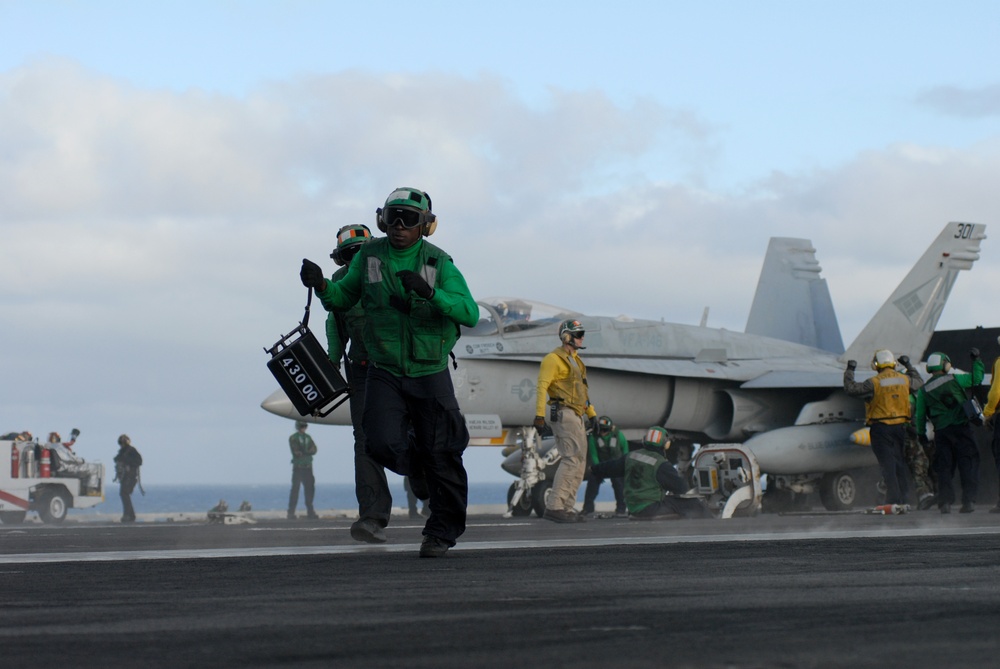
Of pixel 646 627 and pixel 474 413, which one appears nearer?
pixel 646 627

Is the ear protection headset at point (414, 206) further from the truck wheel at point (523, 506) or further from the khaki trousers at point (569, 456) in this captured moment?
the truck wheel at point (523, 506)

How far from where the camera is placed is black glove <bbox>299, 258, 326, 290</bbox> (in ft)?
22.7

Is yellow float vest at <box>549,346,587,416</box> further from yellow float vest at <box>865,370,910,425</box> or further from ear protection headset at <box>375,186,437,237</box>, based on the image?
ear protection headset at <box>375,186,437,237</box>

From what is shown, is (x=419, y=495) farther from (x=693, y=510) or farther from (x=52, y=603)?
(x=693, y=510)

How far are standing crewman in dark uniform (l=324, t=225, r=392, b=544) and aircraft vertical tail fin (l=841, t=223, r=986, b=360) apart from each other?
15080 millimetres

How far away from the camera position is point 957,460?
16.0m

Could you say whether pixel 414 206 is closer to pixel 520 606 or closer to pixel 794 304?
pixel 520 606

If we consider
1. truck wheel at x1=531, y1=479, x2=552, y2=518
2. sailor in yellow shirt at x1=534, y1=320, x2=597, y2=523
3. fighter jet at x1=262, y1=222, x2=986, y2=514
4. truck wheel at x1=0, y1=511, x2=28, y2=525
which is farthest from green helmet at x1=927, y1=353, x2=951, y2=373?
truck wheel at x1=0, y1=511, x2=28, y2=525

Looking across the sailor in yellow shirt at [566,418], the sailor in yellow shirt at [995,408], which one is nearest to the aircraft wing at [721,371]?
the sailor in yellow shirt at [995,408]

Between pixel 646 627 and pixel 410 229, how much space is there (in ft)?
12.0

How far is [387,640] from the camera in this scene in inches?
136

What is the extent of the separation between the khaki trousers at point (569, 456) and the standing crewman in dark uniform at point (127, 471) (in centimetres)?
1532

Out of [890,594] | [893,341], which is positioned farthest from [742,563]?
[893,341]

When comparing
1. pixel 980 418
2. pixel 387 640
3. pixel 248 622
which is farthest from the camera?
pixel 980 418
